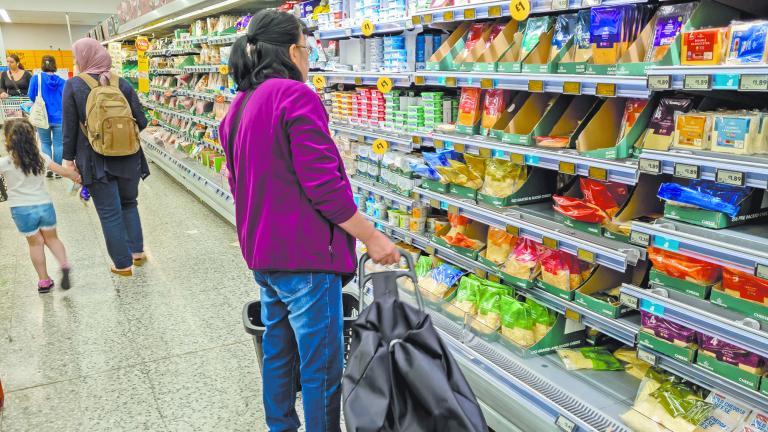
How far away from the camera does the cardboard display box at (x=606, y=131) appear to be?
2026 mm

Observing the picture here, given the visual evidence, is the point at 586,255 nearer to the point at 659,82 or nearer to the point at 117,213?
the point at 659,82

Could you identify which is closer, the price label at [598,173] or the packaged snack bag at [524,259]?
the price label at [598,173]

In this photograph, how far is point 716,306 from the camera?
1813 millimetres

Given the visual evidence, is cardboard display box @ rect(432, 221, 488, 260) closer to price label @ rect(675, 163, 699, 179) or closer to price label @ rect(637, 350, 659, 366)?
price label @ rect(637, 350, 659, 366)

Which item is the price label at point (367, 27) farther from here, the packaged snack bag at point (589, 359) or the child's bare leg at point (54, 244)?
the child's bare leg at point (54, 244)

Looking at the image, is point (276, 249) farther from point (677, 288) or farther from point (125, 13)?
point (125, 13)

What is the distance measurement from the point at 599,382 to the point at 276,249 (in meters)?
1.40

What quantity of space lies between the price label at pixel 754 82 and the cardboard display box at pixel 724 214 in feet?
1.39

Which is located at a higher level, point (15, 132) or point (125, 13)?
point (125, 13)

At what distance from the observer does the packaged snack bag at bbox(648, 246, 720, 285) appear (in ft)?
6.10

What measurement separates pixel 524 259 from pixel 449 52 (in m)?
1.08

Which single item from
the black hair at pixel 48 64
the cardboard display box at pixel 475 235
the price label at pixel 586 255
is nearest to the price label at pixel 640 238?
the price label at pixel 586 255

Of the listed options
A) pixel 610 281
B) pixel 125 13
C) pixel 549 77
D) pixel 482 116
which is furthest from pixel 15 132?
pixel 125 13

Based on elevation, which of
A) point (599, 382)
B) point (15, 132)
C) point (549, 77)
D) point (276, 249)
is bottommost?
point (599, 382)
